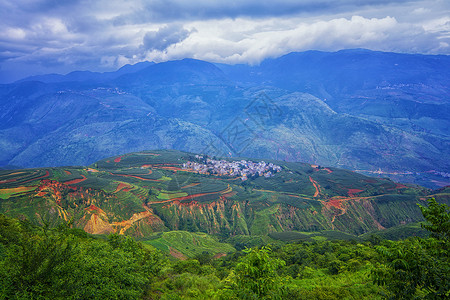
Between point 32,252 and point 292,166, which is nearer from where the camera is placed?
point 32,252

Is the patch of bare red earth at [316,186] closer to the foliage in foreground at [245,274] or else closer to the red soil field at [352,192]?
the red soil field at [352,192]

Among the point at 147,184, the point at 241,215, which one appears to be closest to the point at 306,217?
the point at 241,215

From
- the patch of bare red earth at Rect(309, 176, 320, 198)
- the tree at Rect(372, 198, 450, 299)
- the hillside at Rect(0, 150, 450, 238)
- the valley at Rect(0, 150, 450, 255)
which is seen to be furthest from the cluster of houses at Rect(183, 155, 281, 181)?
the tree at Rect(372, 198, 450, 299)

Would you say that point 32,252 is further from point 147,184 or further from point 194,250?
point 147,184

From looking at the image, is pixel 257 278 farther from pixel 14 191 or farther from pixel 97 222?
pixel 14 191

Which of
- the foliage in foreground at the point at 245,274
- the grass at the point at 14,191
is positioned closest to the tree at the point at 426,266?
A: the foliage in foreground at the point at 245,274

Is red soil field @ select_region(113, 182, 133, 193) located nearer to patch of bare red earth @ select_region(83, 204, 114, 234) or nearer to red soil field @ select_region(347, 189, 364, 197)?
patch of bare red earth @ select_region(83, 204, 114, 234)
